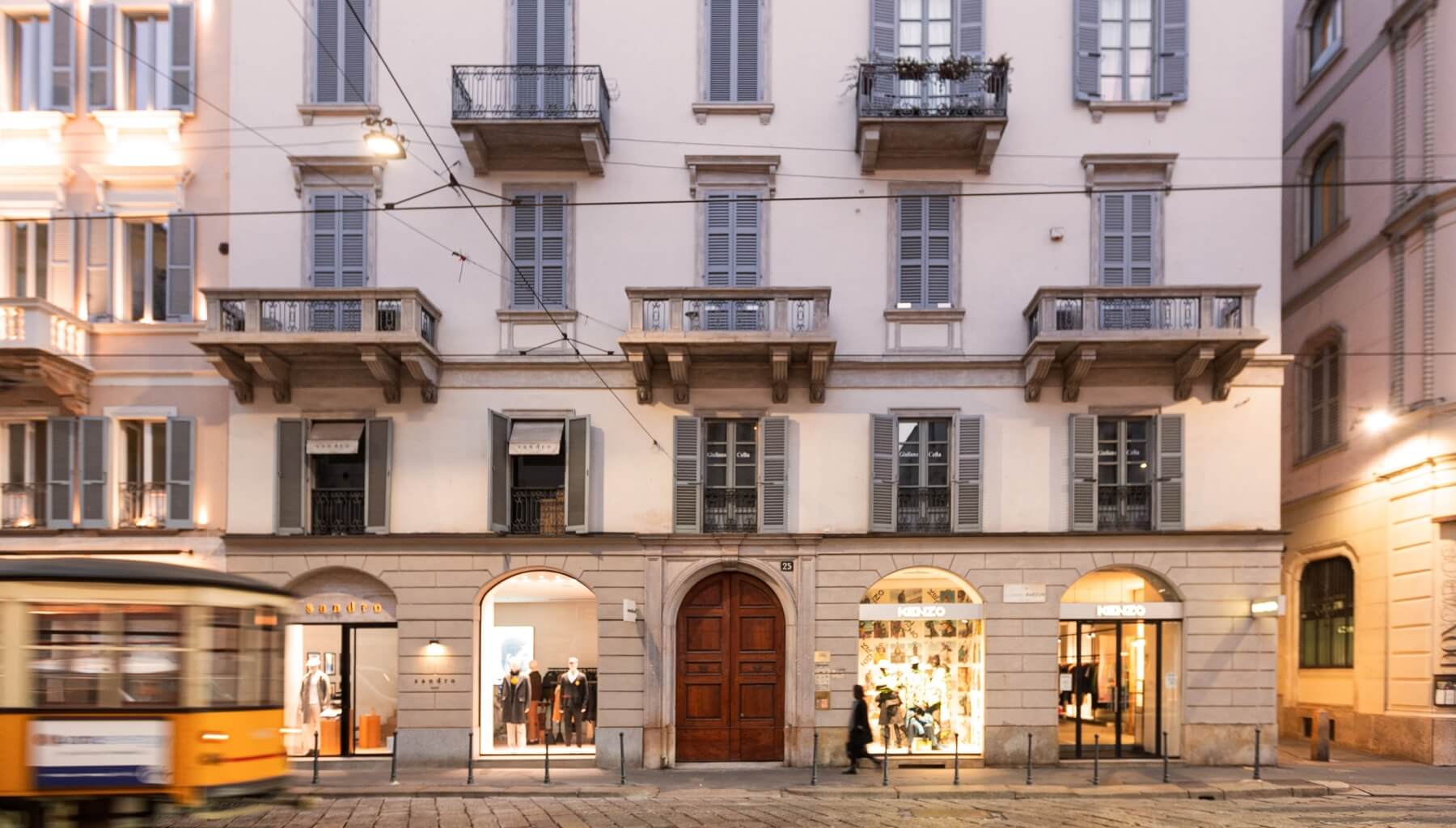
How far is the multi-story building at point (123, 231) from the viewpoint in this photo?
21.7 m

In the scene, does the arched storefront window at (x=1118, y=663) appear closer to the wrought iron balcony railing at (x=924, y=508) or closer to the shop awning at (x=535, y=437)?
the wrought iron balcony railing at (x=924, y=508)

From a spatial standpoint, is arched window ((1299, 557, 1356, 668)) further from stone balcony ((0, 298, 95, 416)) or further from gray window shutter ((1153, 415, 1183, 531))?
stone balcony ((0, 298, 95, 416))

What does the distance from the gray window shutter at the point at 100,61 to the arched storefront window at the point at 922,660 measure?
55.8ft

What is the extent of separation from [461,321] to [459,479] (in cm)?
292

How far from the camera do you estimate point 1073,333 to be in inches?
802

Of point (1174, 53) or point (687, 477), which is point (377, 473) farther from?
point (1174, 53)

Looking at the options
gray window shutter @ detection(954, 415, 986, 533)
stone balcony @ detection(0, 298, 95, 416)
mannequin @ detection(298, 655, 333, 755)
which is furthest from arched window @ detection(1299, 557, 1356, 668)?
stone balcony @ detection(0, 298, 95, 416)

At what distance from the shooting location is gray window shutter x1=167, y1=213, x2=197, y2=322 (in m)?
21.9

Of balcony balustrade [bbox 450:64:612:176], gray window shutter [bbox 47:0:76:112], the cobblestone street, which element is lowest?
the cobblestone street

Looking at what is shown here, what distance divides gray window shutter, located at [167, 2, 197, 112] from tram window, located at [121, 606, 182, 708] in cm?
1284

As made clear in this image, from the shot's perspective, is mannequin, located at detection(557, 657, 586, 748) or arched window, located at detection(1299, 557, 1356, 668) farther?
arched window, located at detection(1299, 557, 1356, 668)

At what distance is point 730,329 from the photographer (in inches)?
822

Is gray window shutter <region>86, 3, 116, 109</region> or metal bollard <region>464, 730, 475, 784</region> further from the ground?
gray window shutter <region>86, 3, 116, 109</region>

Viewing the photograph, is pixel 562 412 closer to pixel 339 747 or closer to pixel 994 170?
pixel 339 747
